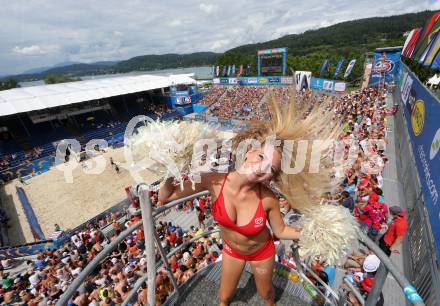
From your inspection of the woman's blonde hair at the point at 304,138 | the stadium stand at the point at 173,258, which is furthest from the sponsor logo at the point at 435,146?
the woman's blonde hair at the point at 304,138

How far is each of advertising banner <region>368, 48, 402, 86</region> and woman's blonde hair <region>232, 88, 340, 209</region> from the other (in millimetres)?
29228

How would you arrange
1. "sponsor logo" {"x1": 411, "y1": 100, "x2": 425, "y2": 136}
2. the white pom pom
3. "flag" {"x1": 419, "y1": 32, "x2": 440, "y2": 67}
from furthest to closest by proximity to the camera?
"flag" {"x1": 419, "y1": 32, "x2": 440, "y2": 67} < "sponsor logo" {"x1": 411, "y1": 100, "x2": 425, "y2": 136} < the white pom pom

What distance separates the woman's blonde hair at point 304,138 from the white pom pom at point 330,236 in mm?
259

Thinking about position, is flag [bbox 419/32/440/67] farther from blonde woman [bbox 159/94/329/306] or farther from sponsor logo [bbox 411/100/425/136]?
blonde woman [bbox 159/94/329/306]

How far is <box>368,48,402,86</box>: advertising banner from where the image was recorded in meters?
25.9

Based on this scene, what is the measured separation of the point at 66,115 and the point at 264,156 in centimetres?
3012

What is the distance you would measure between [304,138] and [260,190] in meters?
0.56

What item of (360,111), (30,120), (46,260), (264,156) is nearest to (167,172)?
(264,156)

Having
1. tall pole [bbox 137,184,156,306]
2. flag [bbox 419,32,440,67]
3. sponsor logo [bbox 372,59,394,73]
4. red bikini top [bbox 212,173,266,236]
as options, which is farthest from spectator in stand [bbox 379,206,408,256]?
sponsor logo [bbox 372,59,394,73]

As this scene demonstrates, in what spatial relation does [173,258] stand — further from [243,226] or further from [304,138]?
[304,138]

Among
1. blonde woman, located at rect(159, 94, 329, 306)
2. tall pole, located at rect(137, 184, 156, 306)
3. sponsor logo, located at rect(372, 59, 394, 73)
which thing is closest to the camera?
tall pole, located at rect(137, 184, 156, 306)

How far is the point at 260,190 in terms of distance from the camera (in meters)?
1.98

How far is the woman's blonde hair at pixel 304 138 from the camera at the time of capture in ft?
6.34

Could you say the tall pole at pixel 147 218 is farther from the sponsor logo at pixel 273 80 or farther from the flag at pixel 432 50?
the sponsor logo at pixel 273 80
